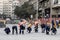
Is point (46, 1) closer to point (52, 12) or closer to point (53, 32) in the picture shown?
point (52, 12)

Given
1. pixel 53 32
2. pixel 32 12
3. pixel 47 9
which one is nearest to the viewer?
pixel 53 32

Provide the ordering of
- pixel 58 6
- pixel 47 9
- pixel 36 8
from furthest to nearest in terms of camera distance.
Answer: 1. pixel 36 8
2. pixel 47 9
3. pixel 58 6

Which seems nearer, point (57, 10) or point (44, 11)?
point (57, 10)

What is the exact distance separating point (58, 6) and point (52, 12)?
454 cm

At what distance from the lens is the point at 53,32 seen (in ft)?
80.4

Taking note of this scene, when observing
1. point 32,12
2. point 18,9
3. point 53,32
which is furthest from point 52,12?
point 53,32

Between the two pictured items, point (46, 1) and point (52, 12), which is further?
point (46, 1)

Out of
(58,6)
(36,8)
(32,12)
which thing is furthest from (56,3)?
(36,8)

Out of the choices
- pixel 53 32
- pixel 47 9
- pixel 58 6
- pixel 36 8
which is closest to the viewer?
pixel 53 32

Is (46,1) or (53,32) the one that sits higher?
(46,1)

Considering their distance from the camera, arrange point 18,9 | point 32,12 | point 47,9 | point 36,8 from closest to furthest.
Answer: point 47,9, point 32,12, point 36,8, point 18,9

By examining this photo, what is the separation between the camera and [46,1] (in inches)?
3125

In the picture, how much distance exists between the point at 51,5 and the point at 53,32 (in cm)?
4550

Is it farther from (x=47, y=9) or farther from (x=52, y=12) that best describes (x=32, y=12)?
(x=52, y=12)
